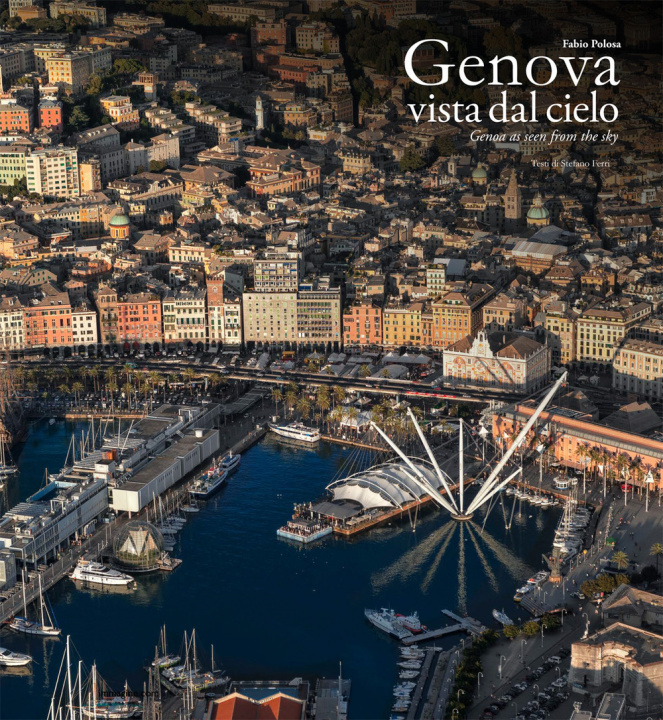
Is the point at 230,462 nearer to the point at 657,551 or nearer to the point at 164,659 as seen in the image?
the point at 164,659


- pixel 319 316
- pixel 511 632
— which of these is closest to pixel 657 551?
pixel 511 632

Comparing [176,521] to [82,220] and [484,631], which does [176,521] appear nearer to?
[484,631]

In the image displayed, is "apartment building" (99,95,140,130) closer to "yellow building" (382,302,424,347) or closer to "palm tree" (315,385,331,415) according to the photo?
"yellow building" (382,302,424,347)

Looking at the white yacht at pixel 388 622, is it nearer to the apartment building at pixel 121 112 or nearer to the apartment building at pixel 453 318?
the apartment building at pixel 453 318

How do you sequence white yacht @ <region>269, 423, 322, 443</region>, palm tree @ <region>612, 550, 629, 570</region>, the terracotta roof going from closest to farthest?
the terracotta roof
palm tree @ <region>612, 550, 629, 570</region>
white yacht @ <region>269, 423, 322, 443</region>

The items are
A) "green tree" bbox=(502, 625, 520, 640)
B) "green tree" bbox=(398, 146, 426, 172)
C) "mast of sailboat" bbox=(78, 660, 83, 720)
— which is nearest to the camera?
"mast of sailboat" bbox=(78, 660, 83, 720)

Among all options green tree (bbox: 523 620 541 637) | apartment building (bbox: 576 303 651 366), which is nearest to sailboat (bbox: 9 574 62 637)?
green tree (bbox: 523 620 541 637)

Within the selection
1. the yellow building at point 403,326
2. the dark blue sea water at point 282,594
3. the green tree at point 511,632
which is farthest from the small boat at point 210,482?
the green tree at point 511,632
